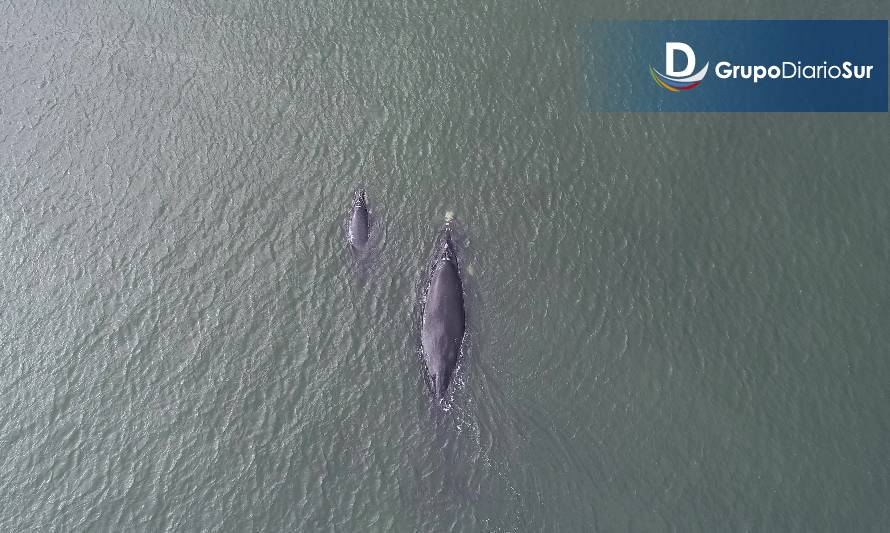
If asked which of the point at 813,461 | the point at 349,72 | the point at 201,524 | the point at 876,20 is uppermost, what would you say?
the point at 876,20

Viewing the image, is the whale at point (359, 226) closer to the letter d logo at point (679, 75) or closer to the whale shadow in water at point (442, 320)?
the whale shadow in water at point (442, 320)

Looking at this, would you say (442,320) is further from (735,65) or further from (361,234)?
(735,65)

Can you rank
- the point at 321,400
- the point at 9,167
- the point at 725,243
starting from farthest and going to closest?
the point at 9,167 < the point at 725,243 < the point at 321,400

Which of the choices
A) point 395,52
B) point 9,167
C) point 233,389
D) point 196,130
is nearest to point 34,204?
point 9,167

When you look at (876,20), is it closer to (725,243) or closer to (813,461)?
(725,243)

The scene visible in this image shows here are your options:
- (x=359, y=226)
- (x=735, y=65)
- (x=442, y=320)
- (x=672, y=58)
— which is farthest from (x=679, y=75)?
(x=359, y=226)

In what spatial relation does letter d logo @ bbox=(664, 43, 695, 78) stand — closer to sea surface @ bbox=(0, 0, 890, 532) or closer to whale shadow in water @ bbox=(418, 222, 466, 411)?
sea surface @ bbox=(0, 0, 890, 532)
